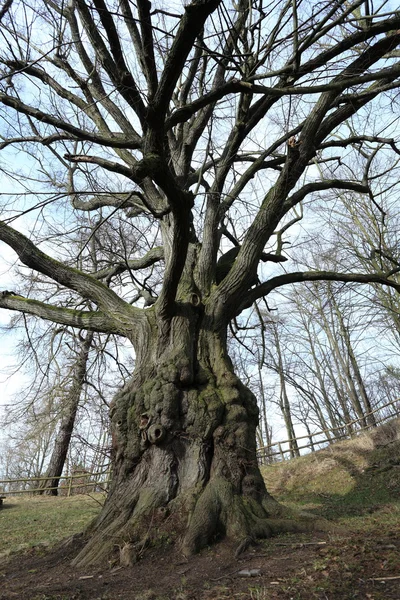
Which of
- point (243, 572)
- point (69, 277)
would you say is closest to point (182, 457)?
point (243, 572)

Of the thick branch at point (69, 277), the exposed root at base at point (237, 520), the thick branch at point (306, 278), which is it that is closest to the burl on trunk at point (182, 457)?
the exposed root at base at point (237, 520)

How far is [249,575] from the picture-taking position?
8.62ft

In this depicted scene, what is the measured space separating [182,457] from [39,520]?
595 cm

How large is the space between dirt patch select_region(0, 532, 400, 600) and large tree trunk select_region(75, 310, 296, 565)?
8.4 inches

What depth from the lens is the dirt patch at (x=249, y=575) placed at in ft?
7.27

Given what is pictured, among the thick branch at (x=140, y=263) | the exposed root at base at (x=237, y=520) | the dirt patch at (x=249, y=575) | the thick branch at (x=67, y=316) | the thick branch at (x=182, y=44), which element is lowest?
the dirt patch at (x=249, y=575)

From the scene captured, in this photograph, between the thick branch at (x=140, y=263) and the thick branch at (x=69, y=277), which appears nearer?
the thick branch at (x=69, y=277)

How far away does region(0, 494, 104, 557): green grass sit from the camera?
5.79 meters

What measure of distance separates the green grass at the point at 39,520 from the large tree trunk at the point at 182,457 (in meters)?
0.78

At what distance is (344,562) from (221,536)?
1275 millimetres

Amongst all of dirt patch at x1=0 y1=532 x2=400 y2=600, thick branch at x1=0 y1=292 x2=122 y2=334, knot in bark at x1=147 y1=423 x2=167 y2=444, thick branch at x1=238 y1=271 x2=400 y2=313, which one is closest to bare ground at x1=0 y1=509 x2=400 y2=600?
dirt patch at x1=0 y1=532 x2=400 y2=600

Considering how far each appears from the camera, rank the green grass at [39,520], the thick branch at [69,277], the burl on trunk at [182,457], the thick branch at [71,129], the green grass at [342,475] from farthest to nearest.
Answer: the green grass at [342,475] → the green grass at [39,520] → the thick branch at [69,277] → the burl on trunk at [182,457] → the thick branch at [71,129]

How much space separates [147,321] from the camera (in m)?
5.13

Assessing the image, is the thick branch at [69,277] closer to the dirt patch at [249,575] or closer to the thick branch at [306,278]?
the thick branch at [306,278]
